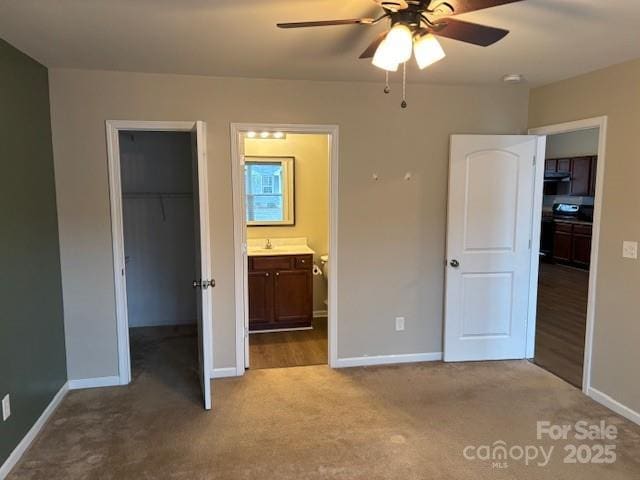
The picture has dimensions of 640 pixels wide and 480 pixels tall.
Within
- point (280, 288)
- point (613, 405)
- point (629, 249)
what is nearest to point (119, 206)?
point (280, 288)

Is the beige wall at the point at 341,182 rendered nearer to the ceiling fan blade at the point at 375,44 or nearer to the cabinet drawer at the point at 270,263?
the cabinet drawer at the point at 270,263

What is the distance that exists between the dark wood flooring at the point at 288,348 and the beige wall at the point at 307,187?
2.40ft

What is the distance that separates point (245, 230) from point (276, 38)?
1556 millimetres

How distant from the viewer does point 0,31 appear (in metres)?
2.36

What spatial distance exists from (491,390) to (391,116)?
7.39 ft

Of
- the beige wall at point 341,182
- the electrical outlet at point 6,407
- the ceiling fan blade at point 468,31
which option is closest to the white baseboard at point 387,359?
the beige wall at point 341,182

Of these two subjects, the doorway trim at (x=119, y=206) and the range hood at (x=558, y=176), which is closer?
the doorway trim at (x=119, y=206)

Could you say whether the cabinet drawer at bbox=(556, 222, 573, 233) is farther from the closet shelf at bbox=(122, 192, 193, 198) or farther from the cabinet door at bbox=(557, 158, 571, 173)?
the closet shelf at bbox=(122, 192, 193, 198)

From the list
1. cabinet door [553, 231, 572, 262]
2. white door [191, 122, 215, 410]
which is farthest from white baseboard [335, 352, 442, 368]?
cabinet door [553, 231, 572, 262]

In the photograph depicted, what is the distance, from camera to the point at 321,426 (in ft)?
9.46

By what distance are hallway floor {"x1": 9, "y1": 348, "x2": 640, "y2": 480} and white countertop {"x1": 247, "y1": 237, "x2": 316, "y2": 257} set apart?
1.30m

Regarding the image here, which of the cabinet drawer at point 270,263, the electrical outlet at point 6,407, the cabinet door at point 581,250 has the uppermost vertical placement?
the cabinet drawer at point 270,263

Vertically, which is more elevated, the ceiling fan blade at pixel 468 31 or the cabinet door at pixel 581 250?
the ceiling fan blade at pixel 468 31

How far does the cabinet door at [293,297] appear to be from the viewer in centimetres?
470
